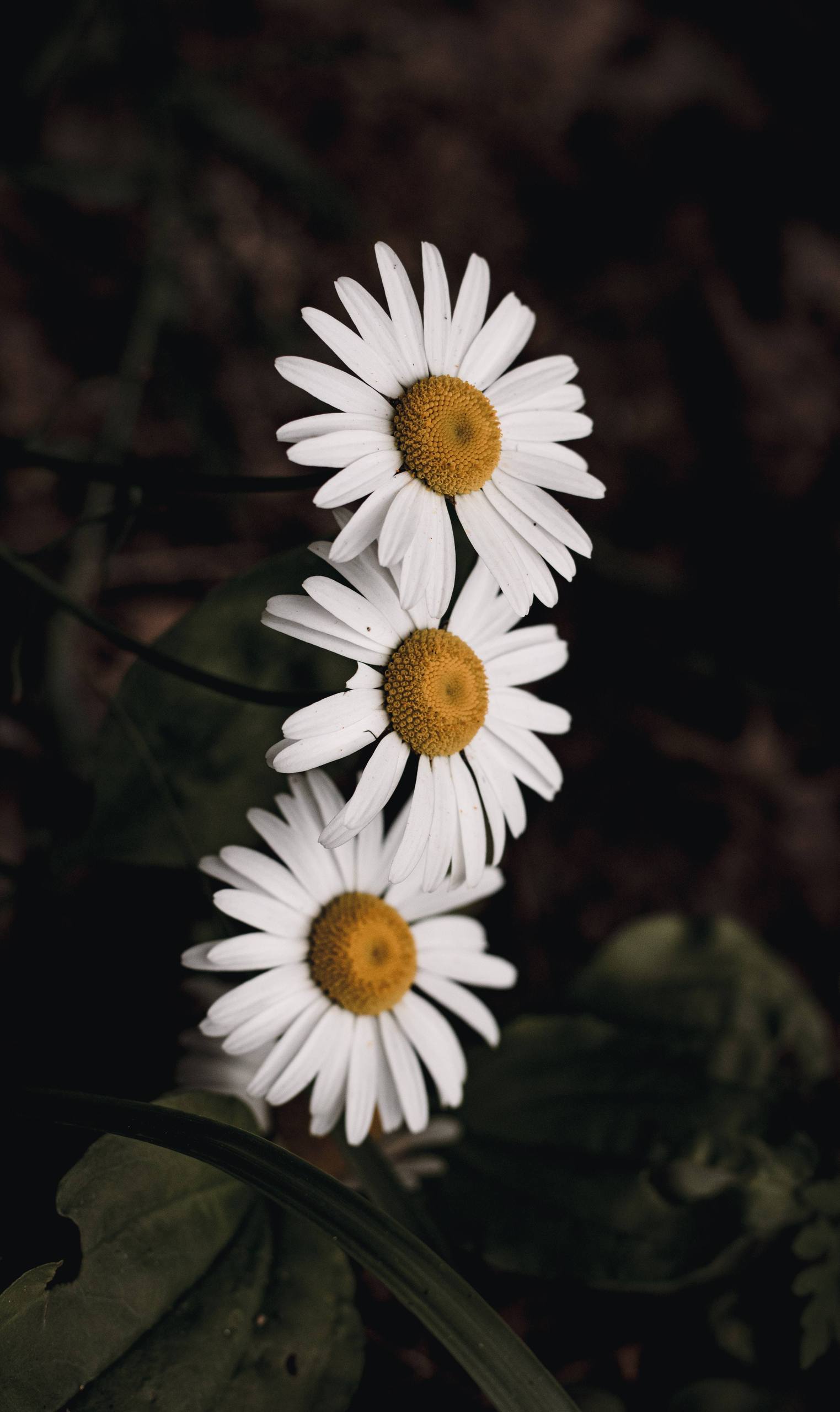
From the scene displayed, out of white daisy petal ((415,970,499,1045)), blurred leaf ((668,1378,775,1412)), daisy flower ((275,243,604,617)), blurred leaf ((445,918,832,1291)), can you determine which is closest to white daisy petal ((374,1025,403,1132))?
white daisy petal ((415,970,499,1045))

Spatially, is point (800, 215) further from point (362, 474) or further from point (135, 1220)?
point (135, 1220)

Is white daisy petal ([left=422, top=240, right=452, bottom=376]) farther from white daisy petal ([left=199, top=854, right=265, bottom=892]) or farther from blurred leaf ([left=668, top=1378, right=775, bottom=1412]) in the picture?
blurred leaf ([left=668, top=1378, right=775, bottom=1412])

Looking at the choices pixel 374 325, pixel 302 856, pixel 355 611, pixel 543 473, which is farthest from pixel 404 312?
pixel 302 856

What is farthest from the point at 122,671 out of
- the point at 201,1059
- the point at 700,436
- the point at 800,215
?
the point at 800,215

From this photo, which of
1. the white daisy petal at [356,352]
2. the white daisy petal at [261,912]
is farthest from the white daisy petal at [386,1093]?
the white daisy petal at [356,352]

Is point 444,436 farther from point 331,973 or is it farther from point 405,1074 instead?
point 405,1074

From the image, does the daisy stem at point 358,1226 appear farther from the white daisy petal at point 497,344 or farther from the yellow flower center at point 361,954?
the white daisy petal at point 497,344
